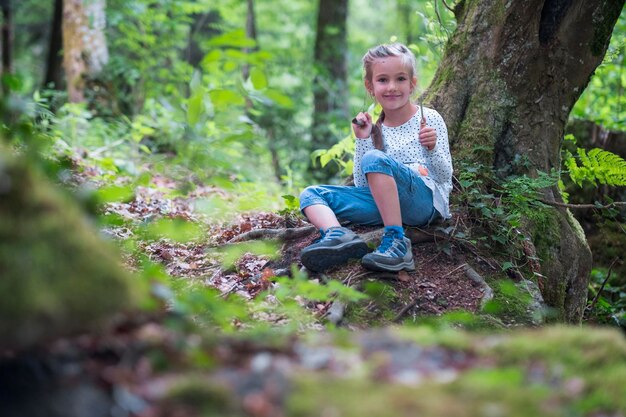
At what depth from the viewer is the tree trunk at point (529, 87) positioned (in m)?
5.00

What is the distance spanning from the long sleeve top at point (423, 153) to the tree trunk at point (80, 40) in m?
7.31

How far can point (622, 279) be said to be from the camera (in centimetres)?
689

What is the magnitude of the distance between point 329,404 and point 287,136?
10649 mm

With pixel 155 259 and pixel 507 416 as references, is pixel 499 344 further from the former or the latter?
pixel 155 259

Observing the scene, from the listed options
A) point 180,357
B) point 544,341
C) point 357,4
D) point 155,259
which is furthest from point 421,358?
point 357,4

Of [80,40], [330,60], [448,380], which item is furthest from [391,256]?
[330,60]

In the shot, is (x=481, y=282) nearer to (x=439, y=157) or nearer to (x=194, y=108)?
(x=439, y=157)

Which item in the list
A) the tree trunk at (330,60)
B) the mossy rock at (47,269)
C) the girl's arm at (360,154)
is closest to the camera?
the mossy rock at (47,269)

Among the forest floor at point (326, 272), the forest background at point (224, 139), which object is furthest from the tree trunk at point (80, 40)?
the forest floor at point (326, 272)

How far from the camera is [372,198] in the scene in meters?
4.70

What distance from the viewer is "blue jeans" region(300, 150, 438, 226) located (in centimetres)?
426

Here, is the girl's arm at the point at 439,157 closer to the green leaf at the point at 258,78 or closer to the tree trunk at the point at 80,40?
the green leaf at the point at 258,78

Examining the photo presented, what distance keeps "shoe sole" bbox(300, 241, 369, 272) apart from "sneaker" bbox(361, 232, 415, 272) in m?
0.13

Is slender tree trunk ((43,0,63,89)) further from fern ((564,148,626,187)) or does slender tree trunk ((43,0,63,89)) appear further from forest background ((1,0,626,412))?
fern ((564,148,626,187))
